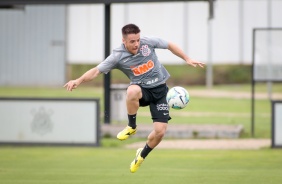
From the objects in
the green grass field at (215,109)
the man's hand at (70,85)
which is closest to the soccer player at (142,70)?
the man's hand at (70,85)

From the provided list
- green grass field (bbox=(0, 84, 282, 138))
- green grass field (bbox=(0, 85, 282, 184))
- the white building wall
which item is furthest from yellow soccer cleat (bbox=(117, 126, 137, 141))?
the white building wall

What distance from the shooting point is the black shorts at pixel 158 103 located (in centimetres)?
1359

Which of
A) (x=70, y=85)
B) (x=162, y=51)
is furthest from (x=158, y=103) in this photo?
(x=162, y=51)

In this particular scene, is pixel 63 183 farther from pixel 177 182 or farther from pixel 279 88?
pixel 279 88

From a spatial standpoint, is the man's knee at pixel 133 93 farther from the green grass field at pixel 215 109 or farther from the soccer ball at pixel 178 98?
the green grass field at pixel 215 109

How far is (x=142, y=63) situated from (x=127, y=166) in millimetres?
4000

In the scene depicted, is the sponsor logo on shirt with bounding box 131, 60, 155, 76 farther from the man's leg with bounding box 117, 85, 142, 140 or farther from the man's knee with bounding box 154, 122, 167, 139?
the man's knee with bounding box 154, 122, 167, 139

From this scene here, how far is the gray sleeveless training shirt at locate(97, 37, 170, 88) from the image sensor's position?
525 inches

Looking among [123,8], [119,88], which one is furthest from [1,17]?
[119,88]

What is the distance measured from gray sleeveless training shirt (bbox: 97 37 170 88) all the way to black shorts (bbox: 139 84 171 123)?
4.3 inches

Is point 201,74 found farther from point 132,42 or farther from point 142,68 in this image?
point 132,42

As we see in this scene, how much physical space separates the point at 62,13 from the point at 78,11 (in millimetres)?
2762

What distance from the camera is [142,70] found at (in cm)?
1343

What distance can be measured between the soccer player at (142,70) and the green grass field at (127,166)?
1.18 m
